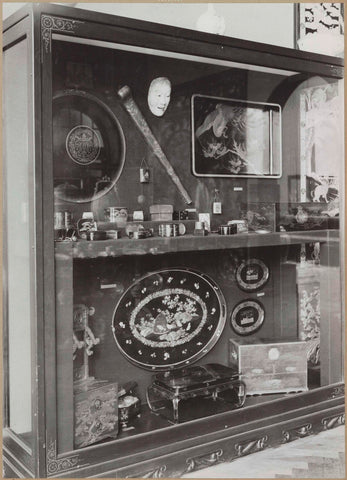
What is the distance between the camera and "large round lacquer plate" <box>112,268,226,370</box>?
381 centimetres

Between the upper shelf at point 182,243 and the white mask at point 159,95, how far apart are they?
2.80ft

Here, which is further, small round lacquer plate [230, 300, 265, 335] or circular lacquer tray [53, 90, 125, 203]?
small round lacquer plate [230, 300, 265, 335]

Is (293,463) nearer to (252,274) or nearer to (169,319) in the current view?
(169,319)

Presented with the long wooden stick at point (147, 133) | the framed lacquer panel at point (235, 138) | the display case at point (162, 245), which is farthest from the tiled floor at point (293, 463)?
the framed lacquer panel at point (235, 138)

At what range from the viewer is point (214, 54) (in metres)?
3.59

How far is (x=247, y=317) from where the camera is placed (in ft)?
14.4

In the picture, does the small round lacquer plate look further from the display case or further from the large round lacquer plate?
the large round lacquer plate

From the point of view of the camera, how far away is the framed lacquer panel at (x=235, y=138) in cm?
407

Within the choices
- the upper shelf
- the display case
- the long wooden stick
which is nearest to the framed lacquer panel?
the display case

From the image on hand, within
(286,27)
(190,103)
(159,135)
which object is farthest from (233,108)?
(286,27)

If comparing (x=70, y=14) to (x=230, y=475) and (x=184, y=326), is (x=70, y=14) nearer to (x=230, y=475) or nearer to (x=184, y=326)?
(x=184, y=326)

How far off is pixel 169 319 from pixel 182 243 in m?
0.66

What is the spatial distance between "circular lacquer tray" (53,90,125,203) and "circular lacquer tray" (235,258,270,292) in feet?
3.87

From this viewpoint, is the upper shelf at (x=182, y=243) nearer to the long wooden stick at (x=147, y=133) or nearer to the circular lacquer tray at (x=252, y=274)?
the circular lacquer tray at (x=252, y=274)
